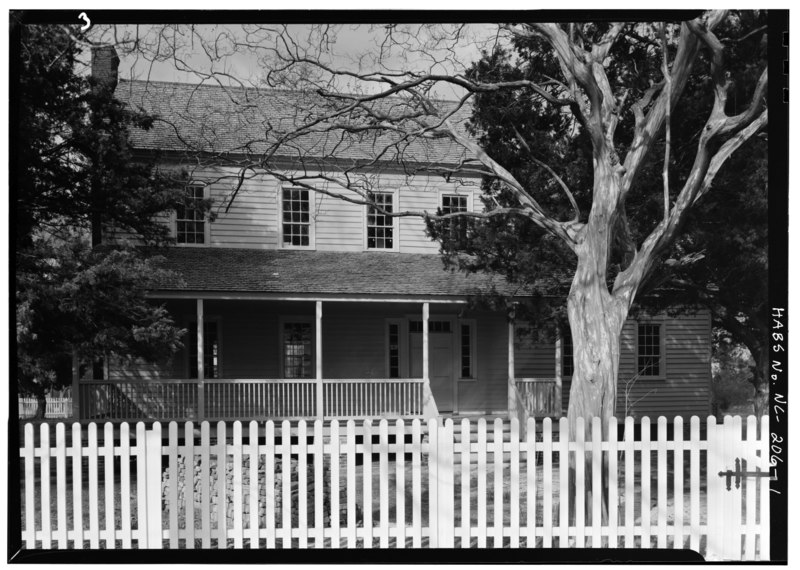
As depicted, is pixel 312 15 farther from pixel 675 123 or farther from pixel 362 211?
pixel 362 211

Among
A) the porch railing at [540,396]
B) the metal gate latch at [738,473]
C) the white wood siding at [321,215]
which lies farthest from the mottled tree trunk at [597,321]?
the white wood siding at [321,215]

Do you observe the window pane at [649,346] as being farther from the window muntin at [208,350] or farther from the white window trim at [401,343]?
the window muntin at [208,350]

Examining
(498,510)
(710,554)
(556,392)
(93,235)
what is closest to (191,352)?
(93,235)

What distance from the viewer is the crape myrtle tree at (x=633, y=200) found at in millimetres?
10180

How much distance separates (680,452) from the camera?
20.9 feet

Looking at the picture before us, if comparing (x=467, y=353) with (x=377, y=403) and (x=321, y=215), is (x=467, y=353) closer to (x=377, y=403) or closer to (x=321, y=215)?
(x=377, y=403)

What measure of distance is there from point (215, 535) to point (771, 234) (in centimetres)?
541

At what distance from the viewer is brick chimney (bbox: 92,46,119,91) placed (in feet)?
26.4

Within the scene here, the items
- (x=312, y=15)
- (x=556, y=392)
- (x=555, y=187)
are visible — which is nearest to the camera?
(x=312, y=15)

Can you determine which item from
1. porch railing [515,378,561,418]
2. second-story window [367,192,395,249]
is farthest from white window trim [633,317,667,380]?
second-story window [367,192,395,249]

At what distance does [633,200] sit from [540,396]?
5.11 metres

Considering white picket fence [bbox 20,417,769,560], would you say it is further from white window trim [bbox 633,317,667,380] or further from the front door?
white window trim [bbox 633,317,667,380]

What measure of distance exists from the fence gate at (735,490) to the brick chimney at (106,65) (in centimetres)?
680

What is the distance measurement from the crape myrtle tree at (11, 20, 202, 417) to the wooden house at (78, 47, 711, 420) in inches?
68.0
